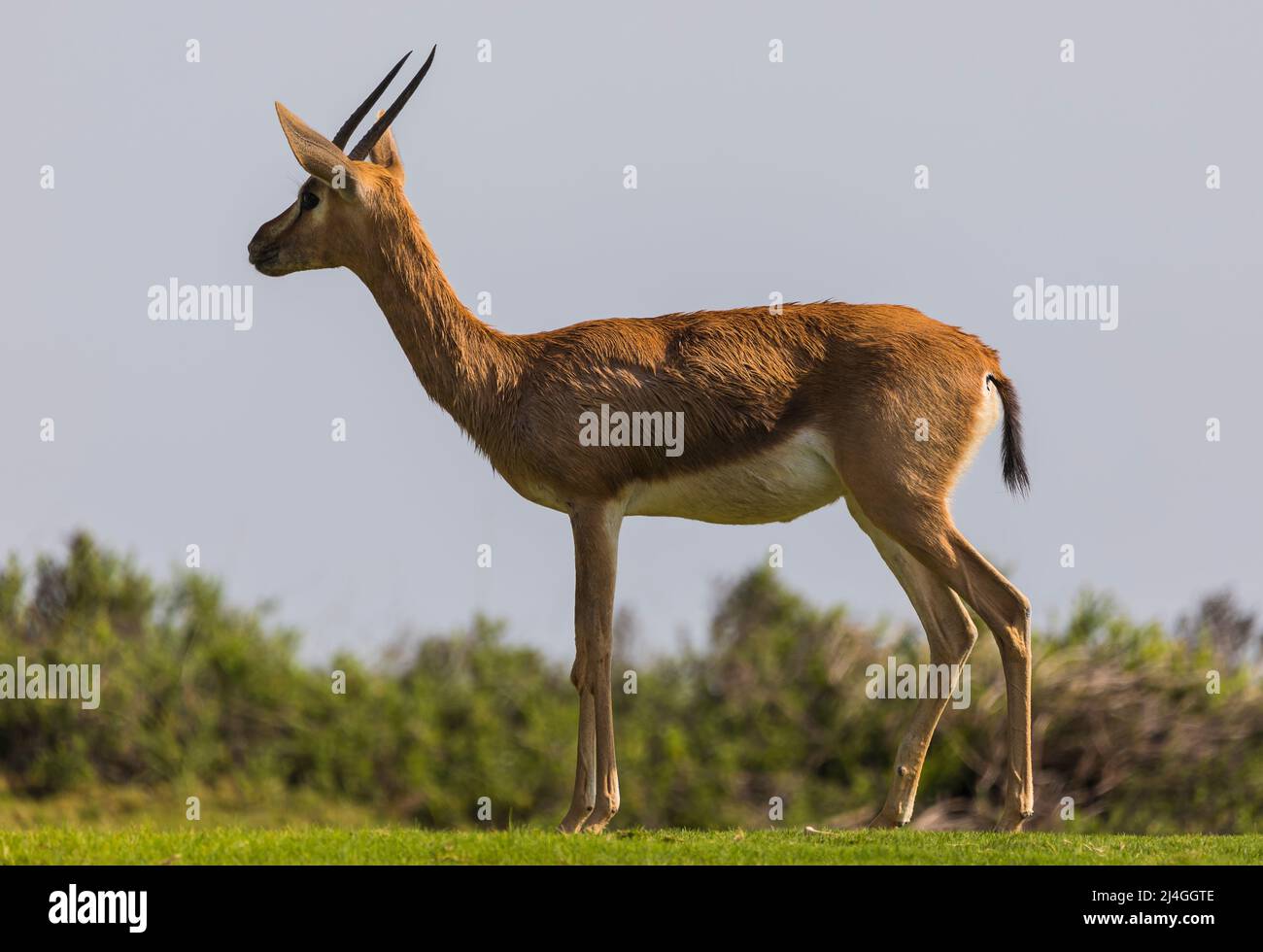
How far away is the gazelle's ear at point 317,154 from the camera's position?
12.0 meters

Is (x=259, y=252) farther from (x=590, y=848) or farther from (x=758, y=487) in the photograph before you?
(x=590, y=848)

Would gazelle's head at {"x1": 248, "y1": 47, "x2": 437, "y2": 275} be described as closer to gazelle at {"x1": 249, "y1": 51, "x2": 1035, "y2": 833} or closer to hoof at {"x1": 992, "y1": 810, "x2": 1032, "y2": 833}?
gazelle at {"x1": 249, "y1": 51, "x2": 1035, "y2": 833}

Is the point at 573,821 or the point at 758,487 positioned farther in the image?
the point at 758,487

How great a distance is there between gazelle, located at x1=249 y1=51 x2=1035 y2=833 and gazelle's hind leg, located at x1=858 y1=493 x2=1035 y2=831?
0.05 ft

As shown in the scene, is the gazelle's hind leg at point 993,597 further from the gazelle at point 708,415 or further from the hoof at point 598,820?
the hoof at point 598,820

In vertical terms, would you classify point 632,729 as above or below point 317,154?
below

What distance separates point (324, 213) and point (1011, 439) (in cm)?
565

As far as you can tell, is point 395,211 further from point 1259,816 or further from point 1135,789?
point 1259,816

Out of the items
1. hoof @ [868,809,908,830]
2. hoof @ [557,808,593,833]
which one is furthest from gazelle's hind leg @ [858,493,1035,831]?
hoof @ [557,808,593,833]

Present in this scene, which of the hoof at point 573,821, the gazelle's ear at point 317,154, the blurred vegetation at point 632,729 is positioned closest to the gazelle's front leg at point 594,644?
the hoof at point 573,821

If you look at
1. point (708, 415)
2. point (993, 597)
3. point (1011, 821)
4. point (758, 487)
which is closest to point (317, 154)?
point (708, 415)

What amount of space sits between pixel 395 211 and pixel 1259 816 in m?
14.3

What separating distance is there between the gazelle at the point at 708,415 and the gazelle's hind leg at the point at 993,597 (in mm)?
14

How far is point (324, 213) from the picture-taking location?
12.3 meters
